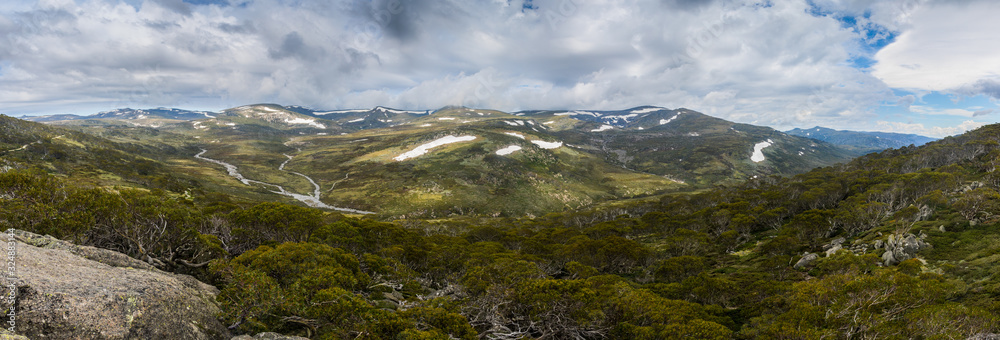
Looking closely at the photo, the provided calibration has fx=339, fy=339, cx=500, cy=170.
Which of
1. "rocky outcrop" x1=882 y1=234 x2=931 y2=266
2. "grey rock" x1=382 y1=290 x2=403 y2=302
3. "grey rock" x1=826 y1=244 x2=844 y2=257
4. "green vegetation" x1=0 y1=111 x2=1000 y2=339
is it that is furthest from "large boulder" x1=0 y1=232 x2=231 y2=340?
"grey rock" x1=826 y1=244 x2=844 y2=257

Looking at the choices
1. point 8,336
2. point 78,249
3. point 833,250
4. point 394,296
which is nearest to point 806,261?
point 833,250

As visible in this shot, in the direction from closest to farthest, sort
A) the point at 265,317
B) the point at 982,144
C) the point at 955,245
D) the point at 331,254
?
the point at 265,317, the point at 331,254, the point at 955,245, the point at 982,144

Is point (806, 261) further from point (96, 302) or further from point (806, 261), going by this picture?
point (96, 302)

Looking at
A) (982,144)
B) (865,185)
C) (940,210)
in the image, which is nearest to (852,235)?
(940,210)

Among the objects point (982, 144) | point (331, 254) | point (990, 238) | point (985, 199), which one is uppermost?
point (982, 144)

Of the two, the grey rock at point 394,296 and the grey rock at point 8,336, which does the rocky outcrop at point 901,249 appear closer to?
the grey rock at point 394,296

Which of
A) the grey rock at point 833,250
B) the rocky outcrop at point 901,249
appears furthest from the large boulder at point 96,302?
the grey rock at point 833,250

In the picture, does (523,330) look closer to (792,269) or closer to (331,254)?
(331,254)
